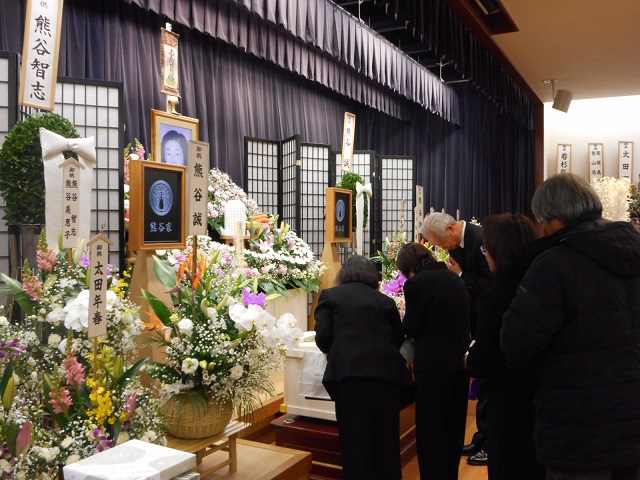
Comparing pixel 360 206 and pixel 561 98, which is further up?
pixel 561 98

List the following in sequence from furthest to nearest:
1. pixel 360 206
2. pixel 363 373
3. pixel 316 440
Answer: pixel 360 206
pixel 316 440
pixel 363 373

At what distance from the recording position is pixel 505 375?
2.08m

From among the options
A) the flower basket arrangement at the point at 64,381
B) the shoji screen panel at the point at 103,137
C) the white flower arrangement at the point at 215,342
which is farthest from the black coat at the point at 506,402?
the shoji screen panel at the point at 103,137

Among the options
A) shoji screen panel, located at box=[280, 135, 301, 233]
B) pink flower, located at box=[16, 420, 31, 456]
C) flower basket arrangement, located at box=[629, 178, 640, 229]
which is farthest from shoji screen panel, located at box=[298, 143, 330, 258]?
pink flower, located at box=[16, 420, 31, 456]

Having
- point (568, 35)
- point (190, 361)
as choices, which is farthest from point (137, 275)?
point (568, 35)

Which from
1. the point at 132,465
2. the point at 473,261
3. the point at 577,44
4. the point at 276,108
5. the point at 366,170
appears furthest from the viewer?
the point at 276,108

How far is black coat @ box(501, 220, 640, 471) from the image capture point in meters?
1.69

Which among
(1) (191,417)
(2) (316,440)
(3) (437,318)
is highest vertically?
(3) (437,318)

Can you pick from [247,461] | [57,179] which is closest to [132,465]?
[247,461]

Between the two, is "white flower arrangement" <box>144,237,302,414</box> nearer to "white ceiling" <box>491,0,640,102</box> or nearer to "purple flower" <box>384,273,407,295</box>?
"purple flower" <box>384,273,407,295</box>

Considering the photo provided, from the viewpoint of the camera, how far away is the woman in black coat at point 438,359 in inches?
106

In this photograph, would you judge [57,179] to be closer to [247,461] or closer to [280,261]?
[247,461]

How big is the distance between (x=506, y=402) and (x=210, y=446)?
3.58ft

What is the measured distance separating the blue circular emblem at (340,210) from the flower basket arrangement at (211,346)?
323cm
